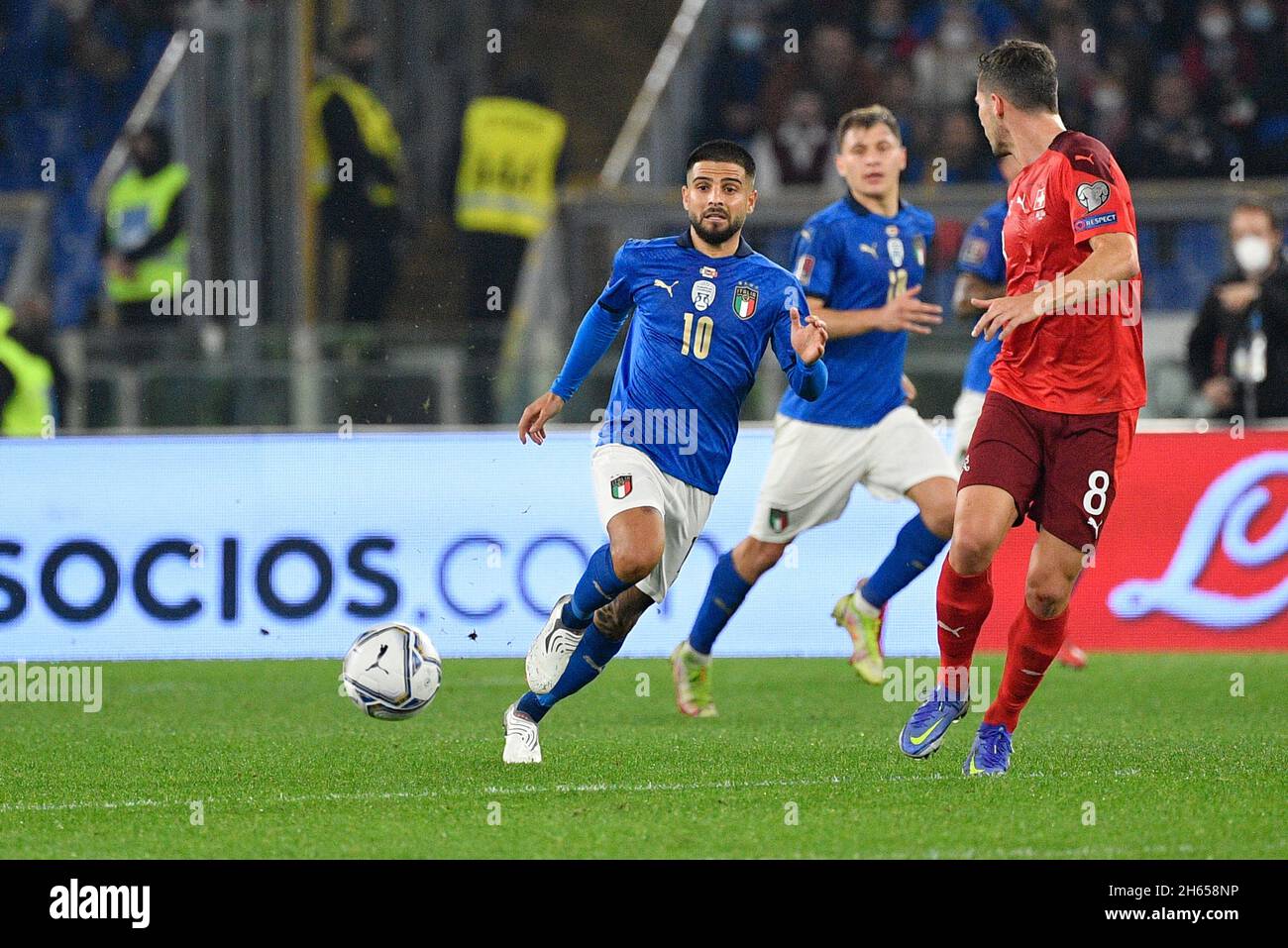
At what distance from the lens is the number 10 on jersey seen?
21.7ft

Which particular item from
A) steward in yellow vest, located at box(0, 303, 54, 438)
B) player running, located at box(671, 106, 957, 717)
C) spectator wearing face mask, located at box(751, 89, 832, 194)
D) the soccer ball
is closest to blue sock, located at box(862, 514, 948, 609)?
player running, located at box(671, 106, 957, 717)

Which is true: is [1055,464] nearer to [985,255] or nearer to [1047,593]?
[1047,593]

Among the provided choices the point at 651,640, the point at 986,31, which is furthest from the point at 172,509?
the point at 986,31

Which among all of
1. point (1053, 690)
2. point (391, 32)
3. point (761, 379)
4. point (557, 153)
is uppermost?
point (391, 32)

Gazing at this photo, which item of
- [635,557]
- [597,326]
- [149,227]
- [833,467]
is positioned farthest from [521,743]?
[149,227]

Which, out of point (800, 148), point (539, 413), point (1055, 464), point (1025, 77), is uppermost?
point (800, 148)

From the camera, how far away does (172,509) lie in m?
9.84

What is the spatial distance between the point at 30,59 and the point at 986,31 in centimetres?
801

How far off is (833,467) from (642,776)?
232 centimetres

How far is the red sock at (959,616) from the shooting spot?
609 centimetres

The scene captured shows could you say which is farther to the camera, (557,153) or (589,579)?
(557,153)

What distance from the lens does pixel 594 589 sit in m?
6.36

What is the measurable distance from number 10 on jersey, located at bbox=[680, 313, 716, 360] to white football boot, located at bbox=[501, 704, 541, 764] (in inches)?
52.0

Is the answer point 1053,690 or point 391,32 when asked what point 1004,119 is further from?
point 391,32
